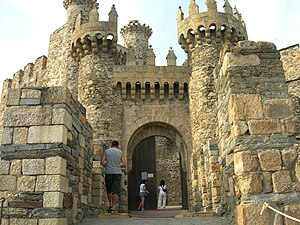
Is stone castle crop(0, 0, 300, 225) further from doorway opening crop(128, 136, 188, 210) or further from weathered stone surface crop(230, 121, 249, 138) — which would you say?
doorway opening crop(128, 136, 188, 210)

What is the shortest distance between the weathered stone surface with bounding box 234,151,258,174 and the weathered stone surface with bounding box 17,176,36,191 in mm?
2698

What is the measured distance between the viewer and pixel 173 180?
2017 cm

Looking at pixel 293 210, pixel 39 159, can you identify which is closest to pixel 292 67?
pixel 293 210

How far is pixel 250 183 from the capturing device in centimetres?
392

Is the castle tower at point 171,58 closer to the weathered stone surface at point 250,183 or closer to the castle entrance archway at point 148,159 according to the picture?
the castle entrance archway at point 148,159

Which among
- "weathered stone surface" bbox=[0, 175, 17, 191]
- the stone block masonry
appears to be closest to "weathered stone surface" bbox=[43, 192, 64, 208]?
the stone block masonry

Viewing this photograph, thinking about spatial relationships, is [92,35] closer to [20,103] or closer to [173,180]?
[20,103]

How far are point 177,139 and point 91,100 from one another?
3.56 metres

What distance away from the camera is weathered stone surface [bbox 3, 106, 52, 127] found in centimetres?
495

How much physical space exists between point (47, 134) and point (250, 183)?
2813 millimetres

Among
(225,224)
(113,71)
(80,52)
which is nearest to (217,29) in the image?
(113,71)

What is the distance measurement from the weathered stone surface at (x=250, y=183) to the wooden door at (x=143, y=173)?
955 centimetres

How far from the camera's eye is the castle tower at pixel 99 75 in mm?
12180

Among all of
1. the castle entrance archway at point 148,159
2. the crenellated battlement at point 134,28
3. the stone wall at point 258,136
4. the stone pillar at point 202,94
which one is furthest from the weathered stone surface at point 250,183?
the crenellated battlement at point 134,28
